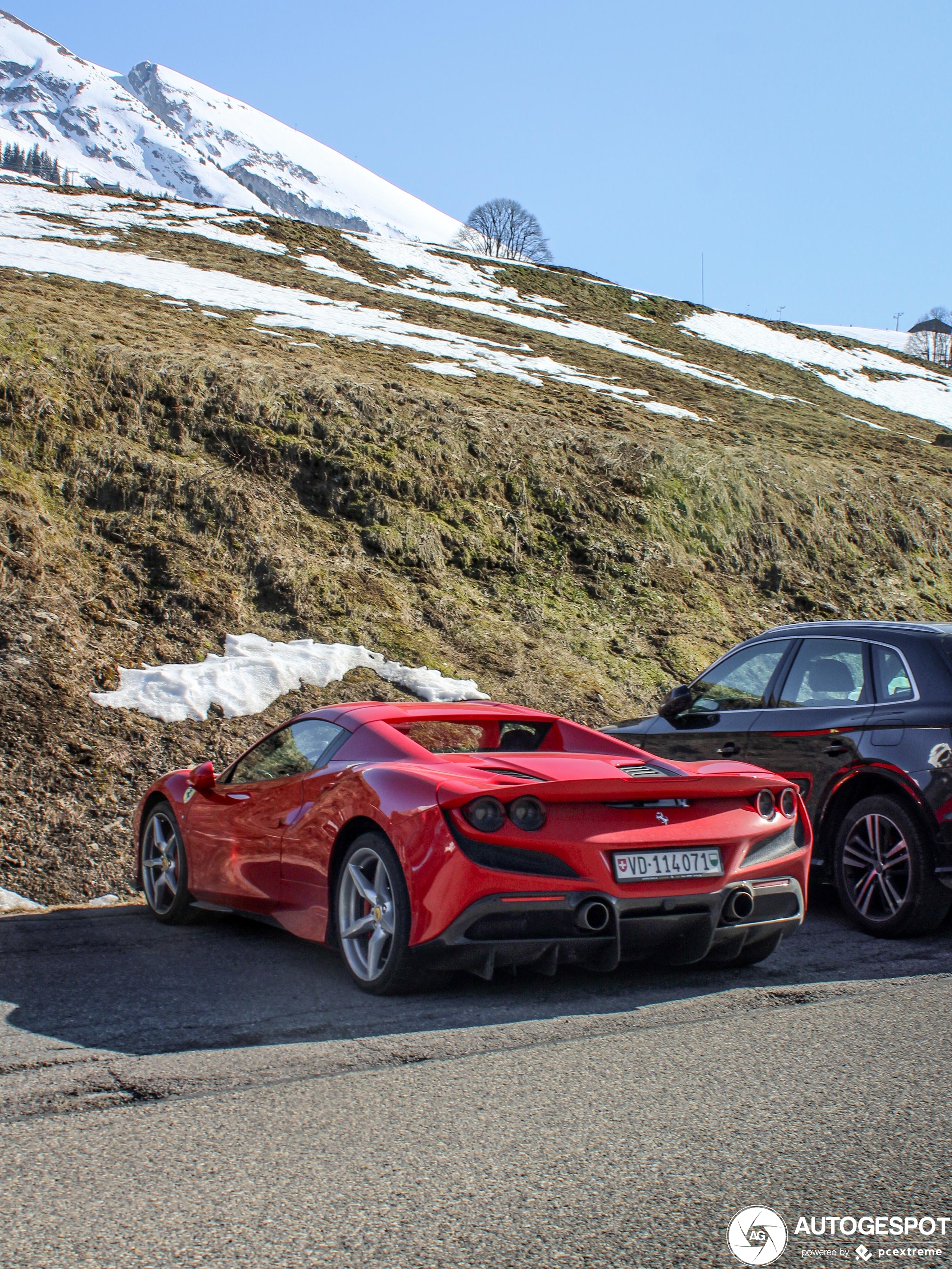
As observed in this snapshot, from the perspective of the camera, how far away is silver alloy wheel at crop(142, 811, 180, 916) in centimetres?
653

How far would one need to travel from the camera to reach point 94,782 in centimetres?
838

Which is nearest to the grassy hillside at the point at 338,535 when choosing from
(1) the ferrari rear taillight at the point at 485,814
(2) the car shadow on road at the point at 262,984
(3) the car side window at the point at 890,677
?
(2) the car shadow on road at the point at 262,984

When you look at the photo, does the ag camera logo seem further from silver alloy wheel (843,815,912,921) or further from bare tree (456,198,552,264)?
bare tree (456,198,552,264)

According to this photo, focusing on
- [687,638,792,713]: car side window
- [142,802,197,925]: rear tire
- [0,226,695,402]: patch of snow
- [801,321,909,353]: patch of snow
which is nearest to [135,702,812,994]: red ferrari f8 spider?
[142,802,197,925]: rear tire

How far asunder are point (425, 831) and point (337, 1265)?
7.31 ft

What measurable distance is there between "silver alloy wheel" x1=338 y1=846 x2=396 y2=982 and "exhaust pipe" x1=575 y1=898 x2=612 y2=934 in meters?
0.77

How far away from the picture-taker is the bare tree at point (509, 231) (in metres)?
88.4

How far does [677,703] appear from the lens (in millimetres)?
7785

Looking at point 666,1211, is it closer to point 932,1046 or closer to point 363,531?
point 932,1046

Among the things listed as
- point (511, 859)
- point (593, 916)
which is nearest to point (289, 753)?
point (511, 859)

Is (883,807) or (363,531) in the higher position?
(363,531)

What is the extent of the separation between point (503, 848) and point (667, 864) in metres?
0.74

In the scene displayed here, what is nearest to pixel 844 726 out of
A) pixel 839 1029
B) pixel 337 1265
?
pixel 839 1029

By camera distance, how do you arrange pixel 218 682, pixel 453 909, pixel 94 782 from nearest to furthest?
Answer: pixel 453 909 → pixel 94 782 → pixel 218 682
